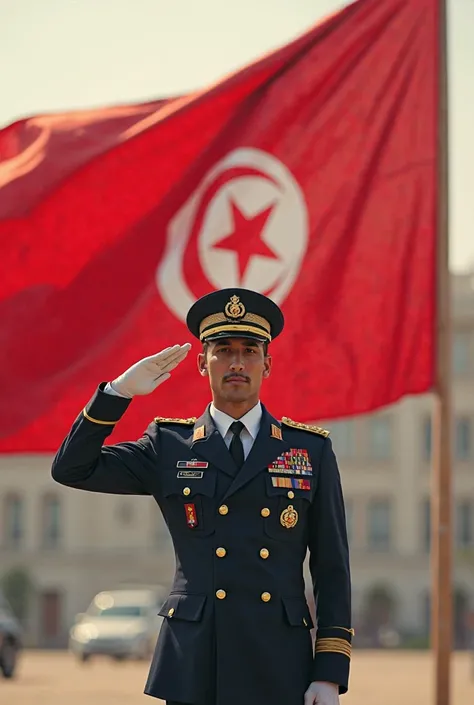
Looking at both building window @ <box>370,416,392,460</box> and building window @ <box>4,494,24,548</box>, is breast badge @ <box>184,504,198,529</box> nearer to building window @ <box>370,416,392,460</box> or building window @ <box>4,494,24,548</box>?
building window @ <box>4,494,24,548</box>

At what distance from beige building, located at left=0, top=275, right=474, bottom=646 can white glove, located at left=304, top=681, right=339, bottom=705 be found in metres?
58.1

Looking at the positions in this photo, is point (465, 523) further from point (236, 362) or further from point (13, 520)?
point (236, 362)

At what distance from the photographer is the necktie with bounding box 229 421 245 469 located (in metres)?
4.65

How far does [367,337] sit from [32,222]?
1.82 metres

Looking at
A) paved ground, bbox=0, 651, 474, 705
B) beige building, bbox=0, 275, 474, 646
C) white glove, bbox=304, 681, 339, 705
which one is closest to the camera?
white glove, bbox=304, 681, 339, 705

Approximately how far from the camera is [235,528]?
14.9ft

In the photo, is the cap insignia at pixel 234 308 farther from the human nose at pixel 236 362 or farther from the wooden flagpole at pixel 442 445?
the wooden flagpole at pixel 442 445

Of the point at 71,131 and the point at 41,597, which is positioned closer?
the point at 71,131

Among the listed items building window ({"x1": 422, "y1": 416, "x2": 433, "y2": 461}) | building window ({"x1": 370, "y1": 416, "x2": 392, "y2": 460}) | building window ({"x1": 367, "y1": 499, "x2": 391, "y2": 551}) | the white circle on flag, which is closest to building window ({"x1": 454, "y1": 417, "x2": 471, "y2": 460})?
building window ({"x1": 422, "y1": 416, "x2": 433, "y2": 461})

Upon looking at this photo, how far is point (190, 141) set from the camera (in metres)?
8.39

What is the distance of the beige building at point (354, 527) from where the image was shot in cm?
6278

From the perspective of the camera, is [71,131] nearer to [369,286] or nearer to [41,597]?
[369,286]

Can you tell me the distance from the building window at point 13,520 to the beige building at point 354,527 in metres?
0.04

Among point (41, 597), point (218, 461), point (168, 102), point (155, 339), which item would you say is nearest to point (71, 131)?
point (168, 102)
